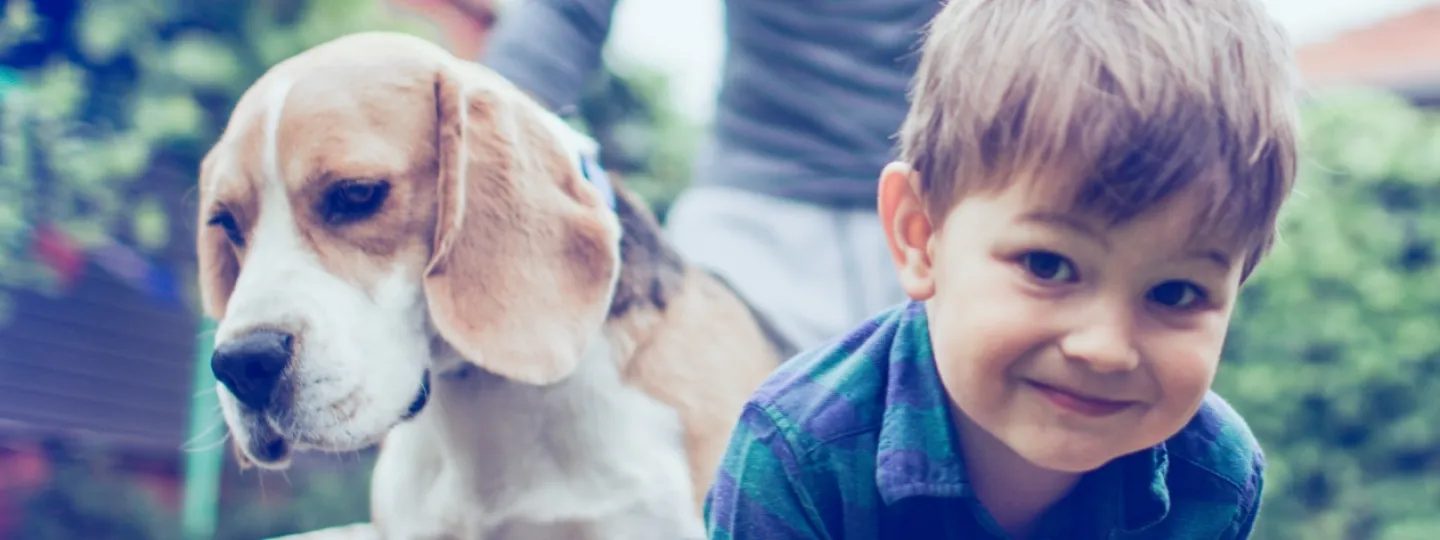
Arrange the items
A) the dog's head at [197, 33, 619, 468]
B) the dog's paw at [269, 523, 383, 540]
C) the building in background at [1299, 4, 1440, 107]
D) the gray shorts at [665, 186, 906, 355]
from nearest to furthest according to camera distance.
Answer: the dog's head at [197, 33, 619, 468] < the dog's paw at [269, 523, 383, 540] < the gray shorts at [665, 186, 906, 355] < the building in background at [1299, 4, 1440, 107]

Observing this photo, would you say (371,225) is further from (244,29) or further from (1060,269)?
(244,29)

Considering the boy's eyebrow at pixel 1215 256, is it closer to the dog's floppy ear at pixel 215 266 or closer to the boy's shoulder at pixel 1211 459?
the boy's shoulder at pixel 1211 459

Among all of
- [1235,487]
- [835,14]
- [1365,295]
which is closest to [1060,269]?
[1235,487]

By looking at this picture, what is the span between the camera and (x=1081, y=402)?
1114 mm

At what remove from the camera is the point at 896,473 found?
1.22 meters

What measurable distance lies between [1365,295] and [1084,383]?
3022mm

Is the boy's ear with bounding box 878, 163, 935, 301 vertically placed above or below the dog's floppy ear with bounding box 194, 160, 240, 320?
above

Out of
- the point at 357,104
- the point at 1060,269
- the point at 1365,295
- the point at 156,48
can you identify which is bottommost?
the point at 1365,295

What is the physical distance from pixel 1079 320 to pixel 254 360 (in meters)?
0.72

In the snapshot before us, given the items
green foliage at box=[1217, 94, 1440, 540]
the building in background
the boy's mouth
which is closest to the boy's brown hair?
the boy's mouth

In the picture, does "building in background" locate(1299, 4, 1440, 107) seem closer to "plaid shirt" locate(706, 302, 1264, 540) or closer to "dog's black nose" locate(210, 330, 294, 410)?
"plaid shirt" locate(706, 302, 1264, 540)

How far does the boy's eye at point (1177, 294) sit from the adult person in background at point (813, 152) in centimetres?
70

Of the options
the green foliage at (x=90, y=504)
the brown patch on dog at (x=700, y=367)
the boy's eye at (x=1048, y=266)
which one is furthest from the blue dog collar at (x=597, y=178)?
the green foliage at (x=90, y=504)

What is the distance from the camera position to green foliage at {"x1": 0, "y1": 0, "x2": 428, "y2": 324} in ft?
6.18
